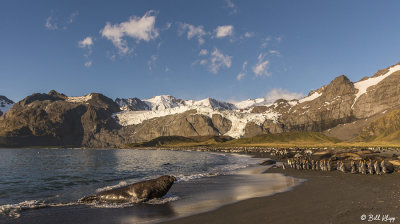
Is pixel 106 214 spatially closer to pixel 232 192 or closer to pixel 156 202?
pixel 156 202

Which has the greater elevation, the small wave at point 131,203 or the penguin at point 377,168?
the penguin at point 377,168

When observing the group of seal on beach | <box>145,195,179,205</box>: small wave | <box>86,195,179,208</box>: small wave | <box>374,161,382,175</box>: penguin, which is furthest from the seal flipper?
<box>374,161,382,175</box>: penguin

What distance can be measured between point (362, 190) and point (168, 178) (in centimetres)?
1508

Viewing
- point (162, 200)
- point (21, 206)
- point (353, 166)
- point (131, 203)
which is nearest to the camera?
point (21, 206)

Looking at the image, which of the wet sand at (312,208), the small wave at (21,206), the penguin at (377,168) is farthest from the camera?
the penguin at (377,168)

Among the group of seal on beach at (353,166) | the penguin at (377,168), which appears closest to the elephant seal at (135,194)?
the group of seal on beach at (353,166)

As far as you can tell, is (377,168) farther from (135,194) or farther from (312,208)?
(135,194)

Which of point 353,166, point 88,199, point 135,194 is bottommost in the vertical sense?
point 88,199

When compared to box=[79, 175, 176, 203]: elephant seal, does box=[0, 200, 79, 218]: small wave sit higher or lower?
lower

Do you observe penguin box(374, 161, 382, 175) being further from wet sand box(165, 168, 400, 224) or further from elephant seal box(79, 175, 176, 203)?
elephant seal box(79, 175, 176, 203)

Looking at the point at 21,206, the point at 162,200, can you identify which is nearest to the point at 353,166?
the point at 162,200

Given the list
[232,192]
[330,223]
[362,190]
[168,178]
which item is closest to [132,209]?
[168,178]

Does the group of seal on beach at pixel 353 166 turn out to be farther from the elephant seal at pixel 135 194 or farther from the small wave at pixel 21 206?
the small wave at pixel 21 206

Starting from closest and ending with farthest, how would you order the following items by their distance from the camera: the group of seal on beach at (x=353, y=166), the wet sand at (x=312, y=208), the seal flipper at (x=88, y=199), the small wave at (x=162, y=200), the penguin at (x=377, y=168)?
the wet sand at (x=312, y=208)
the small wave at (x=162, y=200)
the seal flipper at (x=88, y=199)
the penguin at (x=377, y=168)
the group of seal on beach at (x=353, y=166)
